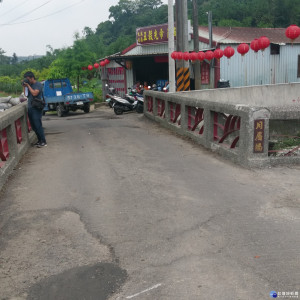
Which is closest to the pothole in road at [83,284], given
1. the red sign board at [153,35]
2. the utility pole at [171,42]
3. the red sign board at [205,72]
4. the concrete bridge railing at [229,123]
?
the concrete bridge railing at [229,123]

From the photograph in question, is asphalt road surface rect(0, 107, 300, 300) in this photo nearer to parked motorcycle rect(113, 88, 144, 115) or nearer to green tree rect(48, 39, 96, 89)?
parked motorcycle rect(113, 88, 144, 115)

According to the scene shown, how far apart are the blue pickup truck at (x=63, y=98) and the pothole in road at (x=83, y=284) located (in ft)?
58.0

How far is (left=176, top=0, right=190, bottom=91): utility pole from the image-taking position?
14133mm

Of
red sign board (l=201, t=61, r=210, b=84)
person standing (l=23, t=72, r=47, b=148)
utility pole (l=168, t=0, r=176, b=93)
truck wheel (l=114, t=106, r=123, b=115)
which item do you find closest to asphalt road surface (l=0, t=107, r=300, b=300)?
person standing (l=23, t=72, r=47, b=148)

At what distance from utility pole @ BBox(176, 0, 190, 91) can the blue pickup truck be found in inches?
281

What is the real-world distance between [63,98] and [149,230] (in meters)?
17.4

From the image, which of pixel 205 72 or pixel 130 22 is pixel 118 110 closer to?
pixel 205 72

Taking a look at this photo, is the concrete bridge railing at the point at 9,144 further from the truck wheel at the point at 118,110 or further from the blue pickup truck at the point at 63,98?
the blue pickup truck at the point at 63,98

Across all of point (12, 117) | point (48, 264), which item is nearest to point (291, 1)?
point (12, 117)

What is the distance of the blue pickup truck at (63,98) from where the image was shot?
2088cm

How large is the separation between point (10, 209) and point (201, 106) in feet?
17.2

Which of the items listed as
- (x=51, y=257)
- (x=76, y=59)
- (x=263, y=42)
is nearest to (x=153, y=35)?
(x=76, y=59)

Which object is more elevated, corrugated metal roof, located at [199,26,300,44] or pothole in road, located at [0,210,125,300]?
corrugated metal roof, located at [199,26,300,44]

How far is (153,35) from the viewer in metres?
25.6
